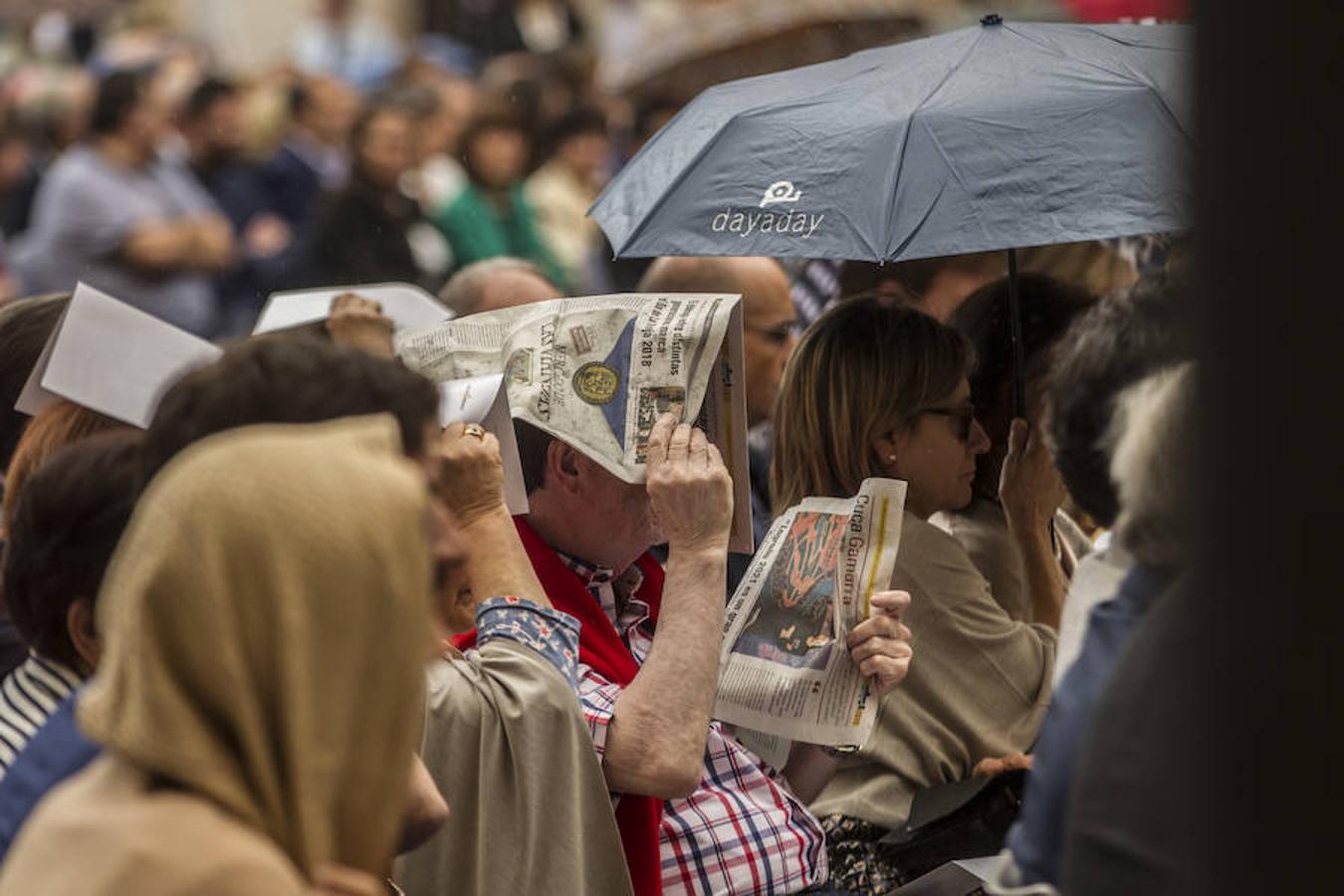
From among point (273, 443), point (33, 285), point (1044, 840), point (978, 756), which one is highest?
point (273, 443)

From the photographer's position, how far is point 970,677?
3262mm

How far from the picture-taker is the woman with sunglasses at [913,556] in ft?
10.7

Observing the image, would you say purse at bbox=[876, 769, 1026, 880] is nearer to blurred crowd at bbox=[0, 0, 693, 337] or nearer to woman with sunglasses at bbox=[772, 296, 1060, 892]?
woman with sunglasses at bbox=[772, 296, 1060, 892]

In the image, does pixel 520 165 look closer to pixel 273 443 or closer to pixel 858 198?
pixel 858 198

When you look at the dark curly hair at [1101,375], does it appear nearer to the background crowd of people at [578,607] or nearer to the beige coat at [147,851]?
the background crowd of people at [578,607]

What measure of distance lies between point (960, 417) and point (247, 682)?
2.02m

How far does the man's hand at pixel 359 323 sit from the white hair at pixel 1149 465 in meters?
2.43

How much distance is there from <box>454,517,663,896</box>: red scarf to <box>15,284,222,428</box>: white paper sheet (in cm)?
64

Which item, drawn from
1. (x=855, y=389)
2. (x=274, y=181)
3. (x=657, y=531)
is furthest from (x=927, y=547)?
(x=274, y=181)

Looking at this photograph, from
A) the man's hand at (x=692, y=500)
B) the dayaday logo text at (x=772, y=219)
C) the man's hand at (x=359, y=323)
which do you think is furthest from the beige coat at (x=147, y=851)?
the man's hand at (x=359, y=323)

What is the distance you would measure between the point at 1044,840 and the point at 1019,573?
5.81 ft

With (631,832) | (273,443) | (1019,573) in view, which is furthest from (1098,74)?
(273,443)

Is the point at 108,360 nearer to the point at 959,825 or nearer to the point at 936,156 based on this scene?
the point at 936,156

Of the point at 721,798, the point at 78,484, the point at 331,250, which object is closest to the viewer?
the point at 78,484
